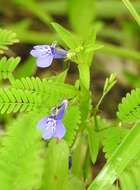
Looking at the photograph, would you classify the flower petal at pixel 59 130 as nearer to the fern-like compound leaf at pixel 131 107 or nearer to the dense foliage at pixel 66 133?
the dense foliage at pixel 66 133

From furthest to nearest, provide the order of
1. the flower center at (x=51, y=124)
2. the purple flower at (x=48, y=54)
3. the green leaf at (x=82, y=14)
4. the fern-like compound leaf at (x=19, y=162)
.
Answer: the green leaf at (x=82, y=14)
the purple flower at (x=48, y=54)
the flower center at (x=51, y=124)
the fern-like compound leaf at (x=19, y=162)

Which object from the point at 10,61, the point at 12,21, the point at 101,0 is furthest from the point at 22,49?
the point at 10,61

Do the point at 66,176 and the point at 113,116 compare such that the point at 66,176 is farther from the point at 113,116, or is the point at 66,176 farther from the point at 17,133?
the point at 113,116

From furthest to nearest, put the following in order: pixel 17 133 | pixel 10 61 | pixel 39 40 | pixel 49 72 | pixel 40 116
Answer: pixel 49 72 < pixel 39 40 < pixel 10 61 < pixel 40 116 < pixel 17 133

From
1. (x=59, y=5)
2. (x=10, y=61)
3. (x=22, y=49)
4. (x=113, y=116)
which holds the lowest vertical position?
(x=113, y=116)

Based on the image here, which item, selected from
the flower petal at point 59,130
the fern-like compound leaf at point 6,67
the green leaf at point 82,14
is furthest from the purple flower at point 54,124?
the green leaf at point 82,14
